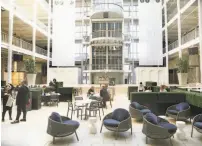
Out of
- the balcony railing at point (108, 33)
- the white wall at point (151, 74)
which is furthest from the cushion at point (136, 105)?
the balcony railing at point (108, 33)

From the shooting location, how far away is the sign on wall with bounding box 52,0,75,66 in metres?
20.0

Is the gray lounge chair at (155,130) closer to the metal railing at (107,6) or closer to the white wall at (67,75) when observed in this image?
the white wall at (67,75)

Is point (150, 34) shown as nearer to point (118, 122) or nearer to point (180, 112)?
point (180, 112)

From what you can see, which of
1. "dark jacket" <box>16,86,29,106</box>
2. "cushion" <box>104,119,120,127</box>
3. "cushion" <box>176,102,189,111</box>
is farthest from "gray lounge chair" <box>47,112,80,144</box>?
"cushion" <box>176,102,189,111</box>

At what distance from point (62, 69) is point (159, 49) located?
12.8 metres

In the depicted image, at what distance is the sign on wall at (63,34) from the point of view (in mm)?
20000

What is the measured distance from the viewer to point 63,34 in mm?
20391

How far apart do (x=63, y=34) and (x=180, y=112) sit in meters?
15.1

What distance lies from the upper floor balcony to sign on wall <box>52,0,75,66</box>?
8098mm

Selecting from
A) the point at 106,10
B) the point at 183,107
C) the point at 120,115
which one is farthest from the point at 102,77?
the point at 120,115

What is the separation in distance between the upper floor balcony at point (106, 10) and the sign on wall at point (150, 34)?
26.4 feet

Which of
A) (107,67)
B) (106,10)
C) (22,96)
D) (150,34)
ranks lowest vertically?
(22,96)

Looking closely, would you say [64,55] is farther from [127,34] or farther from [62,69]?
[127,34]

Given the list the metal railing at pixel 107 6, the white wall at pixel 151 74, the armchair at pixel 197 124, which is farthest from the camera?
the metal railing at pixel 107 6
